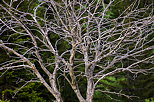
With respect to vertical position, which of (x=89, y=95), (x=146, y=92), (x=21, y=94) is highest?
(x=89, y=95)

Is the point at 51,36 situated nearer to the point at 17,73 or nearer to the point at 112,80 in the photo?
the point at 17,73

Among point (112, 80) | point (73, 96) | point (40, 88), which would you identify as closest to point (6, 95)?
point (40, 88)

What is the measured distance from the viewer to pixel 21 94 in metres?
5.51

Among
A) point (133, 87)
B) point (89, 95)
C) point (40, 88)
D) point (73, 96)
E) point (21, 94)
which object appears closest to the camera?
point (89, 95)

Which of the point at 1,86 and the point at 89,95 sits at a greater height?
the point at 89,95

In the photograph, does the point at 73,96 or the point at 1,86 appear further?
the point at 73,96

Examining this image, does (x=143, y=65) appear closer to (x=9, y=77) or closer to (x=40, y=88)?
(x=40, y=88)

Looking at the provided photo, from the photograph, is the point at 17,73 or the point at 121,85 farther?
the point at 17,73

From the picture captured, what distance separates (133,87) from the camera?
5156 millimetres

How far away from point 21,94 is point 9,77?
1.96 feet

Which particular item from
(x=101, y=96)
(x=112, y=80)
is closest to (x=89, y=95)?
A: (x=112, y=80)

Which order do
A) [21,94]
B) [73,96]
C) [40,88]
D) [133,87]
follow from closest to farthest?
[133,87], [21,94], [40,88], [73,96]

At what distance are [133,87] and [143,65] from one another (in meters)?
0.75

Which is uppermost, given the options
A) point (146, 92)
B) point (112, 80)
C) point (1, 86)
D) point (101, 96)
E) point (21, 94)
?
point (1, 86)
